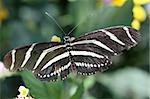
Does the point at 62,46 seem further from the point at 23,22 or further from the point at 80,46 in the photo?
the point at 23,22

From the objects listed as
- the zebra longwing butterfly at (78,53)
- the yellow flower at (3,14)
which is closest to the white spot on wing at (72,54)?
the zebra longwing butterfly at (78,53)

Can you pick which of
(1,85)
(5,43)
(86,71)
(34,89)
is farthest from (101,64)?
(5,43)

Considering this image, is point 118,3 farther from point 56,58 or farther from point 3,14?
point 3,14

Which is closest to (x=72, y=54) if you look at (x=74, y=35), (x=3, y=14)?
(x=74, y=35)

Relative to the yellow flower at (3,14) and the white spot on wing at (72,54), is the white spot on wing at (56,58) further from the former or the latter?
the yellow flower at (3,14)

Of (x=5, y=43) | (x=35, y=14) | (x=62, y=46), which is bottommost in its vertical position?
(x=62, y=46)

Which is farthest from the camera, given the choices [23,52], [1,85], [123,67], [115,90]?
[123,67]

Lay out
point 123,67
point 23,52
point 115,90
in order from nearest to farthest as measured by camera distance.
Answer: point 23,52 → point 115,90 → point 123,67

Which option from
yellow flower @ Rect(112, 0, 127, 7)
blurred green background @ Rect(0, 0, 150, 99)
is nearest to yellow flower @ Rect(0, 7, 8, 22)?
A: blurred green background @ Rect(0, 0, 150, 99)
